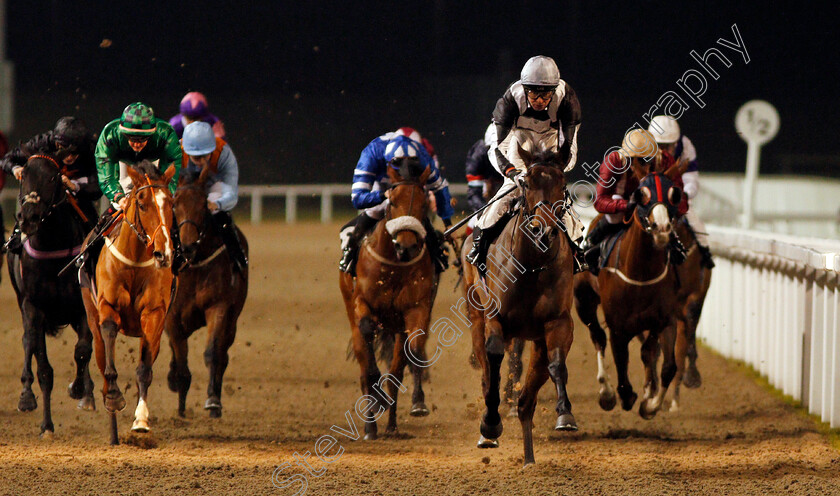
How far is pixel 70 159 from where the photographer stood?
7.24m

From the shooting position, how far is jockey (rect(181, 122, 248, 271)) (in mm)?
7594

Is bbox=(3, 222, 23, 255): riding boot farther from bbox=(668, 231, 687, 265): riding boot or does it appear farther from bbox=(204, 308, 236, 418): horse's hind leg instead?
bbox=(668, 231, 687, 265): riding boot

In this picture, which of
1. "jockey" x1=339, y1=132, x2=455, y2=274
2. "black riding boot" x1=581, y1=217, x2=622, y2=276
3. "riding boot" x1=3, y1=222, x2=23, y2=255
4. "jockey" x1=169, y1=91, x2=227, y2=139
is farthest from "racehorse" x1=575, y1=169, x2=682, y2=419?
"riding boot" x1=3, y1=222, x2=23, y2=255

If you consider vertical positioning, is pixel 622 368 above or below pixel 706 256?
below

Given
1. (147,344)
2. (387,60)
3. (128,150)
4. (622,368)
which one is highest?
(387,60)

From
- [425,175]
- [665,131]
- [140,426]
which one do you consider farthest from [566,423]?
[665,131]

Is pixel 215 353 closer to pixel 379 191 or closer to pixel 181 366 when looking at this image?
pixel 181 366

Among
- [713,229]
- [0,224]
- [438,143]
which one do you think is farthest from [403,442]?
[438,143]

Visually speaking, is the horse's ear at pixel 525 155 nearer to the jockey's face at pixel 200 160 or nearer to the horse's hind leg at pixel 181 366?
the jockey's face at pixel 200 160

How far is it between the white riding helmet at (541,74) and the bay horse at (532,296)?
0.55 meters

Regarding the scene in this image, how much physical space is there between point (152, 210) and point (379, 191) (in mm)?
1837

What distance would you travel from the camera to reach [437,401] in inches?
320

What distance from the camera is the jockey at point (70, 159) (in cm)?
699

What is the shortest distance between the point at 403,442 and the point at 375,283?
100 cm
